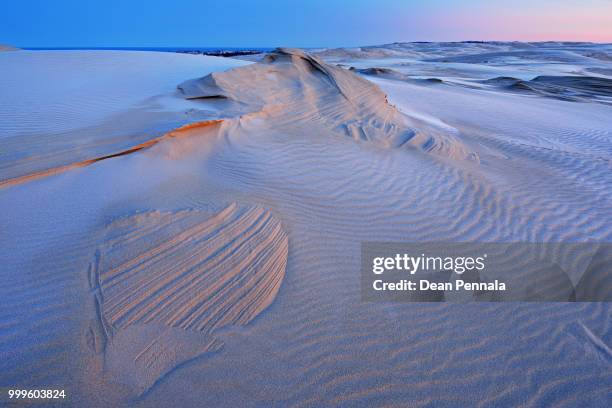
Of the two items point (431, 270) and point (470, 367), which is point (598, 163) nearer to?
point (431, 270)

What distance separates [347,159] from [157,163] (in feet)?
7.27

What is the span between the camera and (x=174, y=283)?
7.59 ft

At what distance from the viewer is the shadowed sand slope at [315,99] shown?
210 inches

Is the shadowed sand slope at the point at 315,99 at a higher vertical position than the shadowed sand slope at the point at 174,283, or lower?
higher

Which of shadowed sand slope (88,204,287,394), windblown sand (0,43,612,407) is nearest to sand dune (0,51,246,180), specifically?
windblown sand (0,43,612,407)

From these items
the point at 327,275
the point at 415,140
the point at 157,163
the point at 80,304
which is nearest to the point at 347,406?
the point at 327,275

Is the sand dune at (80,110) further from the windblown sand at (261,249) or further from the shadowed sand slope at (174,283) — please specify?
the shadowed sand slope at (174,283)

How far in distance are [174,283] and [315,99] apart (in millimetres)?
4892

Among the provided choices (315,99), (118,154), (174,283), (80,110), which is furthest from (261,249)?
(315,99)

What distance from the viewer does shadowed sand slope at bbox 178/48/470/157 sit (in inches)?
210

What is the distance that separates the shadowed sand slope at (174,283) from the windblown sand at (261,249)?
0.04ft

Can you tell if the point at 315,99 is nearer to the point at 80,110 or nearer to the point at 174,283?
the point at 80,110

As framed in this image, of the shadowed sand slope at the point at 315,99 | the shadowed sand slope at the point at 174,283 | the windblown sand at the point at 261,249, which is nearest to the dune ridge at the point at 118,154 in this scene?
the windblown sand at the point at 261,249

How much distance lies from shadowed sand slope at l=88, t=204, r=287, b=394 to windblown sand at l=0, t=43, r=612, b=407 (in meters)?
0.01
